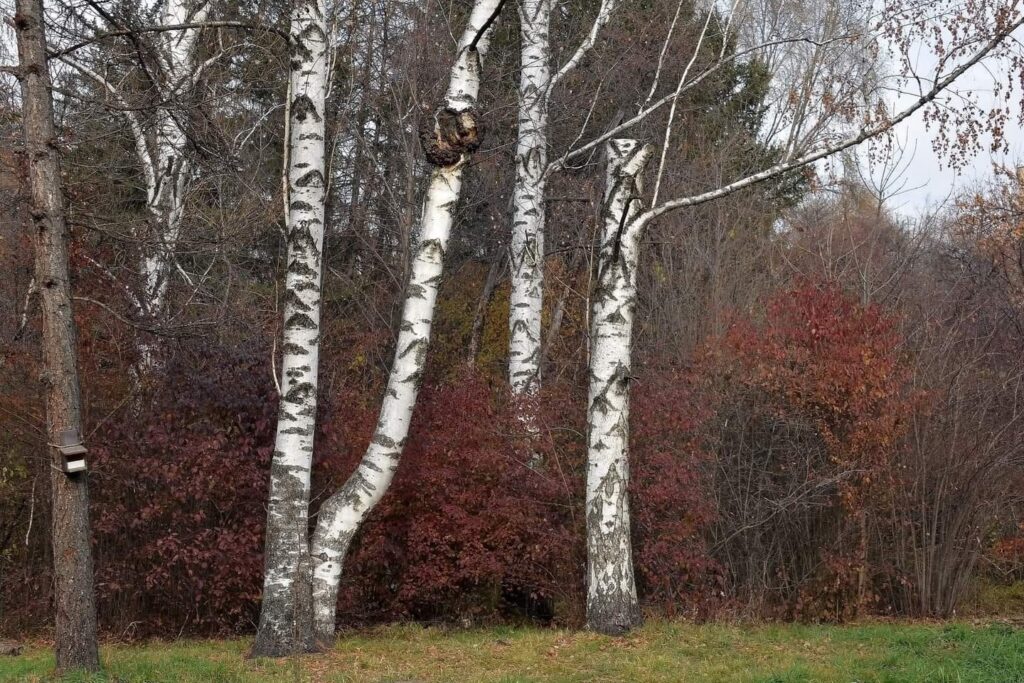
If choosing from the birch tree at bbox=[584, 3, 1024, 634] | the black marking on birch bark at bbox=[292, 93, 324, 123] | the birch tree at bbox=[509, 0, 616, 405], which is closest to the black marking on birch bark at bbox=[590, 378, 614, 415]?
the birch tree at bbox=[584, 3, 1024, 634]

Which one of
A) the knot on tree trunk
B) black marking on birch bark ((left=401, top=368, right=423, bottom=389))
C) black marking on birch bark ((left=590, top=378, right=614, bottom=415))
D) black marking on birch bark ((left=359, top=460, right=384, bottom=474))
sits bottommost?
black marking on birch bark ((left=359, top=460, right=384, bottom=474))

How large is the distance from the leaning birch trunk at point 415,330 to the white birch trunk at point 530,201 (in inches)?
140

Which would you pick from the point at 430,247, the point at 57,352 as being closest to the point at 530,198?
the point at 430,247

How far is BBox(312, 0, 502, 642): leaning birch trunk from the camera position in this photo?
9.57 meters

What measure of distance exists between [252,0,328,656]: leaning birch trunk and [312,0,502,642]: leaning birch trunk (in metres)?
0.30

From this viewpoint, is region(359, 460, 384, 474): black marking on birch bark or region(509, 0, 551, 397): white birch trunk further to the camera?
region(509, 0, 551, 397): white birch trunk

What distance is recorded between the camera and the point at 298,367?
923cm

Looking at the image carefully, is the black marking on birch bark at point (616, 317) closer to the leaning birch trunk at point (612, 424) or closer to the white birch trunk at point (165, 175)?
the leaning birch trunk at point (612, 424)

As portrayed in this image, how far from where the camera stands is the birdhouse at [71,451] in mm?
7602

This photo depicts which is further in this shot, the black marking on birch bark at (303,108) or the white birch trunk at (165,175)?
the white birch trunk at (165,175)

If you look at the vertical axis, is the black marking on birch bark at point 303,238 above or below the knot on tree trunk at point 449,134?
below

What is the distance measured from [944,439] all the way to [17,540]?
11.6 m

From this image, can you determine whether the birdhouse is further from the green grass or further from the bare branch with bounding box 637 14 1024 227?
the bare branch with bounding box 637 14 1024 227

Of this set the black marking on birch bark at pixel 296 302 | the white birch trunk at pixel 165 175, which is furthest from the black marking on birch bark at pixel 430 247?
the white birch trunk at pixel 165 175
